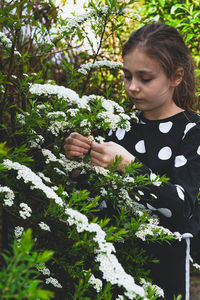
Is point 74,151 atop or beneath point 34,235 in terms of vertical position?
atop

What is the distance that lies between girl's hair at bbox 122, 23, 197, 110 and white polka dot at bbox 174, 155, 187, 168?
0.49 m

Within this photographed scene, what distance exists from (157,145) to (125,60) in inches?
21.8

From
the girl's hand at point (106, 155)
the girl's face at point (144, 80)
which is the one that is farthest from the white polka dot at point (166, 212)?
the girl's face at point (144, 80)

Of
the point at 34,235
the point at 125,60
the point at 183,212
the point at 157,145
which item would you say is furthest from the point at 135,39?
the point at 34,235

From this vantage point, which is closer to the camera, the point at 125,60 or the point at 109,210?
the point at 125,60

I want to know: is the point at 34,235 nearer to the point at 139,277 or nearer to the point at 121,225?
the point at 121,225

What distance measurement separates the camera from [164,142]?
73.9 inches

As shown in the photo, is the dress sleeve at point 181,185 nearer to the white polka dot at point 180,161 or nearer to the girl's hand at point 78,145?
the white polka dot at point 180,161

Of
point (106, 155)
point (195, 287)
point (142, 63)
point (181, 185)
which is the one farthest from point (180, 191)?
point (195, 287)

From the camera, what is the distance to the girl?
62.9 inches

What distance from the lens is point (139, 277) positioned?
1.51 meters

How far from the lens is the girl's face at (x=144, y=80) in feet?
5.56

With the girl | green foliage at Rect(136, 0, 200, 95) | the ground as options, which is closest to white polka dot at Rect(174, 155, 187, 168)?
the girl

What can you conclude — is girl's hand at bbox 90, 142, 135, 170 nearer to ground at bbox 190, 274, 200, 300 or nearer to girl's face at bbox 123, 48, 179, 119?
girl's face at bbox 123, 48, 179, 119
